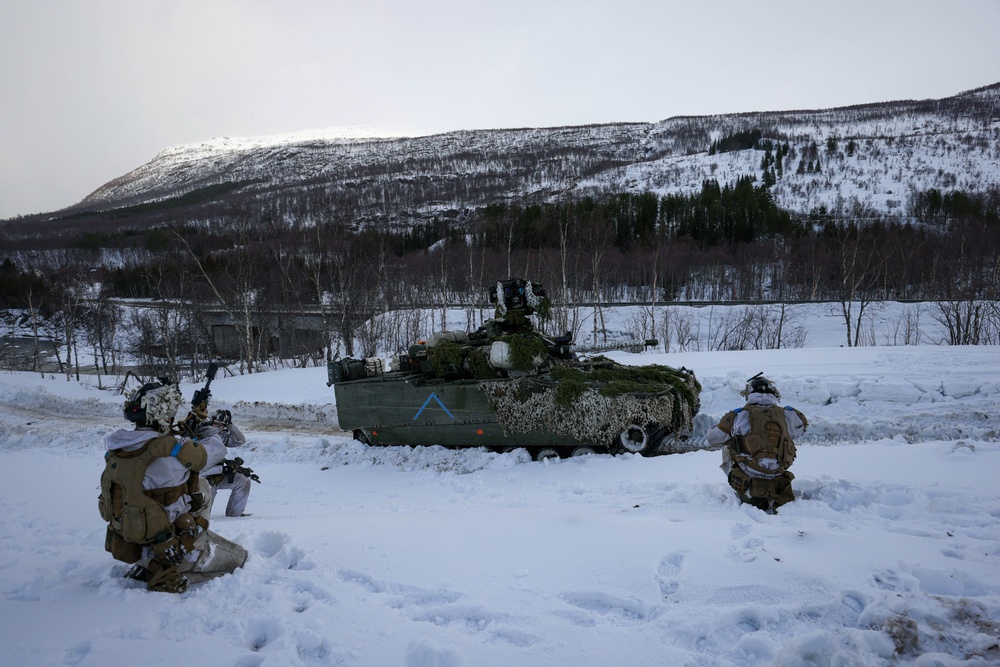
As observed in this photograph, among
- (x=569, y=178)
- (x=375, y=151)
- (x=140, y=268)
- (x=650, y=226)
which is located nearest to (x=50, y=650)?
(x=650, y=226)

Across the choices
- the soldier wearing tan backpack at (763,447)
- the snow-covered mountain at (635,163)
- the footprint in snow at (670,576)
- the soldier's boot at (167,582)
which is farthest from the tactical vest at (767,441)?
the snow-covered mountain at (635,163)

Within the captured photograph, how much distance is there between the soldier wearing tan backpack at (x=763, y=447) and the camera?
512 cm

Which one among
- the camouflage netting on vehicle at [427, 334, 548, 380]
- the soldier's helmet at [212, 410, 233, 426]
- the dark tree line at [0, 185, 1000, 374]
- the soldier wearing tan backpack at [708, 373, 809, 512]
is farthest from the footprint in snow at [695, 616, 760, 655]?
the dark tree line at [0, 185, 1000, 374]

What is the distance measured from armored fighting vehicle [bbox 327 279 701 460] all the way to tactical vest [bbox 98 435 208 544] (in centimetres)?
564

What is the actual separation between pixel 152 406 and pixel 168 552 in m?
1.06

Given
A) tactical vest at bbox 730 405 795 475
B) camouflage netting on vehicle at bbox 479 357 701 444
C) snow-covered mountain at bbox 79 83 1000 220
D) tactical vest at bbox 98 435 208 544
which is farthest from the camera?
snow-covered mountain at bbox 79 83 1000 220

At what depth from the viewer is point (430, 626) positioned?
3387 millimetres

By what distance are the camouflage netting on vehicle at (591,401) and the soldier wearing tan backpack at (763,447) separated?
3.02 m

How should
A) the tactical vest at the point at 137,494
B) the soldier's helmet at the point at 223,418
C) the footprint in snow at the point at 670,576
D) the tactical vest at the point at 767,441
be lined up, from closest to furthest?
1. the footprint in snow at the point at 670,576
2. the tactical vest at the point at 137,494
3. the tactical vest at the point at 767,441
4. the soldier's helmet at the point at 223,418

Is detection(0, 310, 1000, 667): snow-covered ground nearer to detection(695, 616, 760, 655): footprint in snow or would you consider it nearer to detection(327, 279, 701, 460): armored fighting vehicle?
detection(695, 616, 760, 655): footprint in snow

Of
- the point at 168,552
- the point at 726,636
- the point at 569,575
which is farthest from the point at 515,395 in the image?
the point at 726,636

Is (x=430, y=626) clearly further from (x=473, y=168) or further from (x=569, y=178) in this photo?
(x=473, y=168)

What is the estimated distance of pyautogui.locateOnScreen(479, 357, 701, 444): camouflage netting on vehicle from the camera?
8.47 metres

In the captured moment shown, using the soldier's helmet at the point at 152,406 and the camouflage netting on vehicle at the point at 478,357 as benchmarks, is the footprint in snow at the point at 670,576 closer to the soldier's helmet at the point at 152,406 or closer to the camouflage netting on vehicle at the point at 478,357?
the soldier's helmet at the point at 152,406
